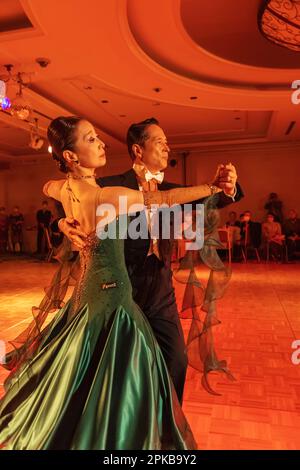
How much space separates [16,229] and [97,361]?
1222cm

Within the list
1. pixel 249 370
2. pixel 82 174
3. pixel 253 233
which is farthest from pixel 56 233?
pixel 253 233

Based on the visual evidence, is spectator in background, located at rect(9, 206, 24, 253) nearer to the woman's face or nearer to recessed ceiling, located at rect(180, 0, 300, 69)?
recessed ceiling, located at rect(180, 0, 300, 69)

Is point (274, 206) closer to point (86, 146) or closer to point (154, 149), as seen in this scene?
point (154, 149)

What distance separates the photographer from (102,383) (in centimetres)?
148

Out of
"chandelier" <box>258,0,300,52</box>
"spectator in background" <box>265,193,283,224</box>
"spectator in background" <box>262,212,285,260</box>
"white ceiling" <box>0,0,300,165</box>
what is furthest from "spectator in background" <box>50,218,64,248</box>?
"spectator in background" <box>265,193,283,224</box>

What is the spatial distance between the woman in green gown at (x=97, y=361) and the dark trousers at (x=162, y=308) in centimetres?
14

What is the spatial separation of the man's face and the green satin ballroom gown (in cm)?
47

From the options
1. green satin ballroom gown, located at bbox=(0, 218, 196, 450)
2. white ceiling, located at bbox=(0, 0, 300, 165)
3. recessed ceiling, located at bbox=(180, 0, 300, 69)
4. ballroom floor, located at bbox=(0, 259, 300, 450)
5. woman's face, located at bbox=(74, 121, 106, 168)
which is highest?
recessed ceiling, located at bbox=(180, 0, 300, 69)

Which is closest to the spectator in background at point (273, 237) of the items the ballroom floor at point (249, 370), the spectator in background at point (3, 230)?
the ballroom floor at point (249, 370)

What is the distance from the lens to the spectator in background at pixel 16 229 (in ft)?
42.4

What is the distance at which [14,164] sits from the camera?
13.2m

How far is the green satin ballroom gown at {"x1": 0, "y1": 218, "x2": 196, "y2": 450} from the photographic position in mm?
1447
